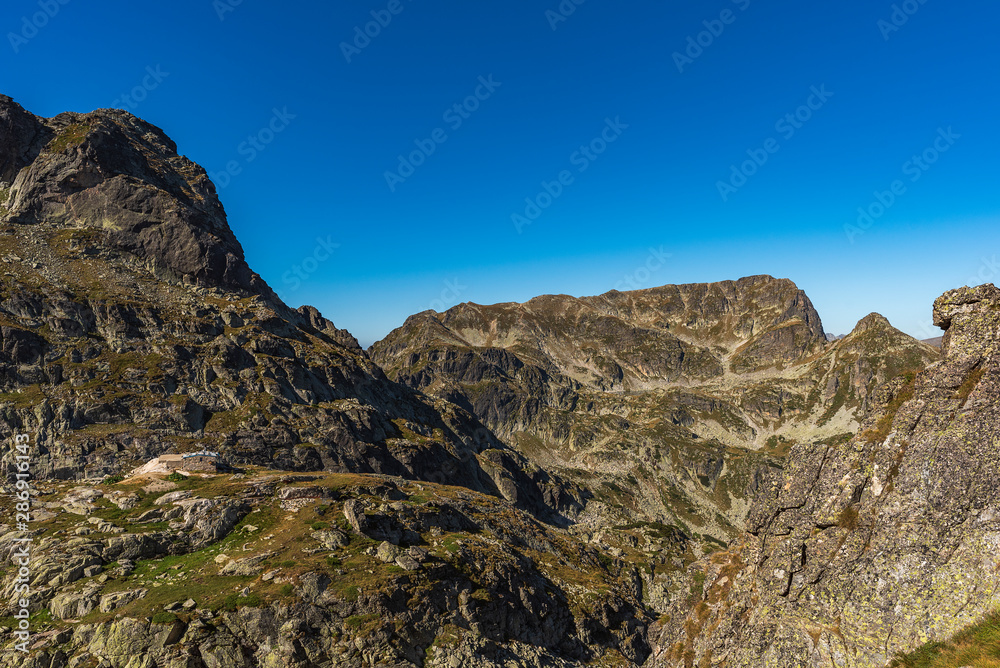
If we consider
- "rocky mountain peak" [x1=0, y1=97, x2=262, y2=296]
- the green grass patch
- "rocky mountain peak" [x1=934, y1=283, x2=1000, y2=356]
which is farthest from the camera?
"rocky mountain peak" [x1=0, y1=97, x2=262, y2=296]

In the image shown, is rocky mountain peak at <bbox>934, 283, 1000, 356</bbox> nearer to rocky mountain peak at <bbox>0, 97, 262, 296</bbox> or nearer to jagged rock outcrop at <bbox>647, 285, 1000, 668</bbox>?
jagged rock outcrop at <bbox>647, 285, 1000, 668</bbox>

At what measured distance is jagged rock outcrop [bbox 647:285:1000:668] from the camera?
17156mm

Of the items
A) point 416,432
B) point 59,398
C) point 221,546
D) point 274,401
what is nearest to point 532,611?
point 221,546

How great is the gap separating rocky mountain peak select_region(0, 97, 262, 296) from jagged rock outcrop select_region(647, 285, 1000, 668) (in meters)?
188

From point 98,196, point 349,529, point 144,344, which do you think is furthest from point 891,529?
point 98,196

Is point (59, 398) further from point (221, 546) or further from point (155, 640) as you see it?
point (155, 640)

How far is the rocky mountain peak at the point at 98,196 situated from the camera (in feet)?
489

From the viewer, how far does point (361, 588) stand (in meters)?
42.2

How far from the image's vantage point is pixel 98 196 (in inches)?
6161

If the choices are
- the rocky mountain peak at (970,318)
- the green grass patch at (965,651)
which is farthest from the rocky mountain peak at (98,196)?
the green grass patch at (965,651)

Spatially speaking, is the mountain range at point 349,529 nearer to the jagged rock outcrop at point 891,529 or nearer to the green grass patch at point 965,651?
the jagged rock outcrop at point 891,529

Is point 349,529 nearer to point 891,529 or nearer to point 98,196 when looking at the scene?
point 891,529

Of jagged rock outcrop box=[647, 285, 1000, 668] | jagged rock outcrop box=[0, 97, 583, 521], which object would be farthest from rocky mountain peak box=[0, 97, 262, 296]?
jagged rock outcrop box=[647, 285, 1000, 668]

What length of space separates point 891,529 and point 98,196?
704 feet
